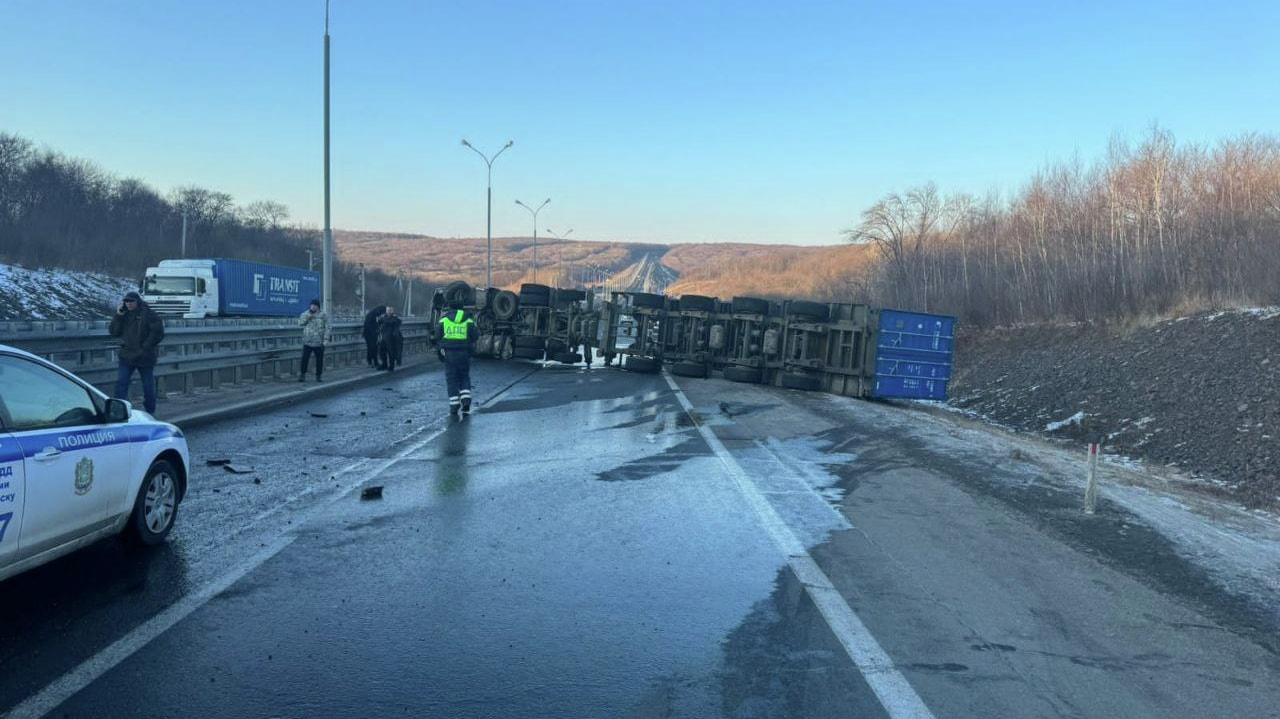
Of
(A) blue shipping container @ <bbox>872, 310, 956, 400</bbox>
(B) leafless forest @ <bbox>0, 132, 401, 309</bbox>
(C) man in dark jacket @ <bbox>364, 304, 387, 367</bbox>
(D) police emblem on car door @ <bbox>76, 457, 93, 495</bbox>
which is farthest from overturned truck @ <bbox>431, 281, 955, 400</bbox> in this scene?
(B) leafless forest @ <bbox>0, 132, 401, 309</bbox>

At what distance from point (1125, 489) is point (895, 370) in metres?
11.0

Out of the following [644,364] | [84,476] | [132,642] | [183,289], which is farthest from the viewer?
[183,289]

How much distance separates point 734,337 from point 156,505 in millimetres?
19482

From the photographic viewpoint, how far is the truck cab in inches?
1455

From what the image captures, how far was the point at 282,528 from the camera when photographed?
686 centimetres

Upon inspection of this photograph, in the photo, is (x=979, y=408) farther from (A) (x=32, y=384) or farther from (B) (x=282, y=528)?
(A) (x=32, y=384)

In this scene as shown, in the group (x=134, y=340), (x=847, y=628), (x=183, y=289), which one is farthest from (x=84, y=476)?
(x=183, y=289)

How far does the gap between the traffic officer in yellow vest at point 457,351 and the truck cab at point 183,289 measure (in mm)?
26723

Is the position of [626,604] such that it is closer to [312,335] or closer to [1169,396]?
[1169,396]

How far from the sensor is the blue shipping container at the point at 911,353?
2077 cm

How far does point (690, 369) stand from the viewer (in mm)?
25031

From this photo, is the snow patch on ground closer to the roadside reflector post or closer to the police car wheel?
the police car wheel

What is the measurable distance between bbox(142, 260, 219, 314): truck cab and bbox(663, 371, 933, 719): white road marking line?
1379 inches

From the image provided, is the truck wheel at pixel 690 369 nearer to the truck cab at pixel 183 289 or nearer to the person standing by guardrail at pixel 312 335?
the person standing by guardrail at pixel 312 335
